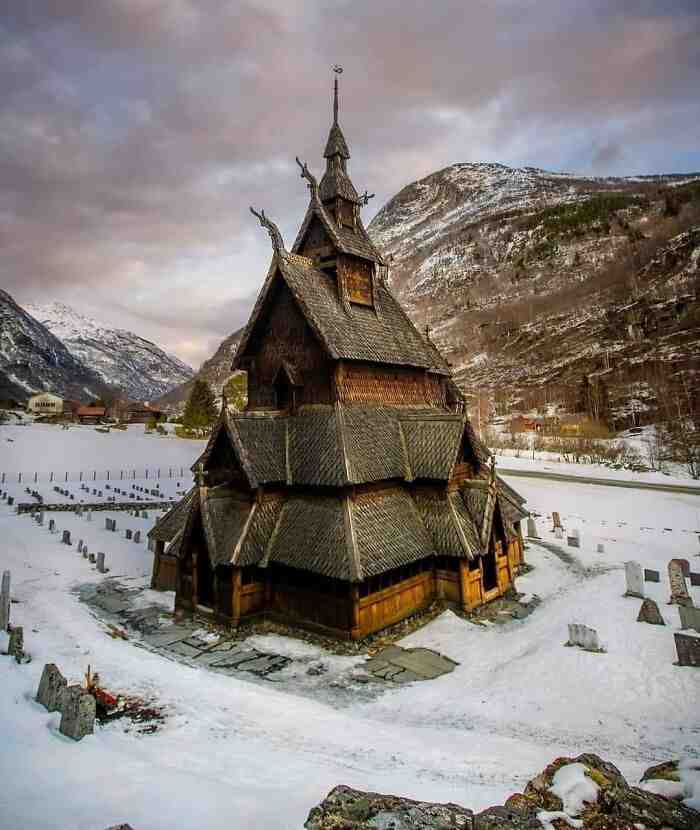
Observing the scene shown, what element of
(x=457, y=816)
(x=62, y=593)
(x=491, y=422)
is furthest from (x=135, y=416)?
(x=457, y=816)

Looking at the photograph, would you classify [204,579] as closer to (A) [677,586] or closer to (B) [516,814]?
(B) [516,814]

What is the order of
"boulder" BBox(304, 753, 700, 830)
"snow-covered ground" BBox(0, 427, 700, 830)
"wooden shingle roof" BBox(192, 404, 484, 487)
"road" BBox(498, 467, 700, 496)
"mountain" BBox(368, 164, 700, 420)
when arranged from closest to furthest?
"boulder" BBox(304, 753, 700, 830)
"snow-covered ground" BBox(0, 427, 700, 830)
"wooden shingle roof" BBox(192, 404, 484, 487)
"road" BBox(498, 467, 700, 496)
"mountain" BBox(368, 164, 700, 420)

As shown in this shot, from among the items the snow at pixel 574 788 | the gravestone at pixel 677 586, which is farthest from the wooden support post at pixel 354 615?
the gravestone at pixel 677 586

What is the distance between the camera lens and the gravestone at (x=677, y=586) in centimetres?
1602

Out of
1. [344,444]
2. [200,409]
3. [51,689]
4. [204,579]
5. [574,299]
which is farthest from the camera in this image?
[574,299]

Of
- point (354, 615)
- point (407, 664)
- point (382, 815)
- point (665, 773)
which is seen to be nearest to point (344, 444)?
point (354, 615)

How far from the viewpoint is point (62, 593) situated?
65.3 ft

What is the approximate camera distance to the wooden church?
50.5 ft

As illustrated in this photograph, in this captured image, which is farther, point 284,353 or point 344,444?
point 284,353

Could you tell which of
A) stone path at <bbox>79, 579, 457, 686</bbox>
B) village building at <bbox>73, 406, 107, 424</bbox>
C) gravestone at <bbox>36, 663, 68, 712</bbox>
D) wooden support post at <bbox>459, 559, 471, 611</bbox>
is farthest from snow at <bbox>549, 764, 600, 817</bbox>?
village building at <bbox>73, 406, 107, 424</bbox>

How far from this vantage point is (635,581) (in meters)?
17.0

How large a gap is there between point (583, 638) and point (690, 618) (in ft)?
10.4

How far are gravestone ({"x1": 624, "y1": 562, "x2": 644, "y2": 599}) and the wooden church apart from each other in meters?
4.20

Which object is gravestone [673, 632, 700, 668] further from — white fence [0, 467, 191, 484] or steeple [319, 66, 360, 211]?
white fence [0, 467, 191, 484]
